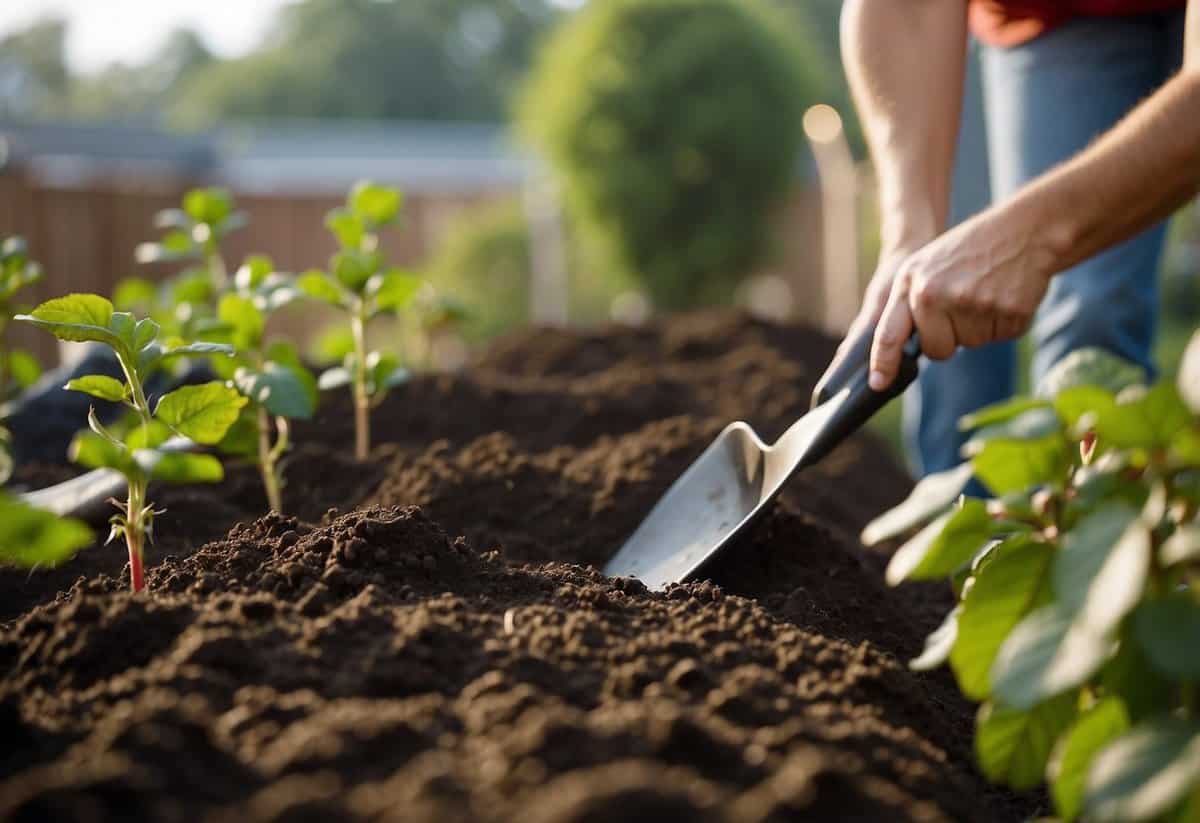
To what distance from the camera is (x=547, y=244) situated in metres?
10.9

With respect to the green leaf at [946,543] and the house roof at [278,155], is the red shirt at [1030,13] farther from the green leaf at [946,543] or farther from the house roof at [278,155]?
the house roof at [278,155]

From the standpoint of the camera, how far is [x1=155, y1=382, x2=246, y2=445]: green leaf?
1500 mm

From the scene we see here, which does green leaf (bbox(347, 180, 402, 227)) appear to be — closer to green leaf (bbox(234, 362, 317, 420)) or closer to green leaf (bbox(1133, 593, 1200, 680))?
green leaf (bbox(234, 362, 317, 420))

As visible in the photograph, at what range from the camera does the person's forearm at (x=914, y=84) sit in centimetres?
216

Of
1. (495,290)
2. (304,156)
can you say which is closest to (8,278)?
(495,290)

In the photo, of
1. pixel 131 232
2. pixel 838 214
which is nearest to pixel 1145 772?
pixel 838 214

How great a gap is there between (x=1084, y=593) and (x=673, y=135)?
24.9 feet

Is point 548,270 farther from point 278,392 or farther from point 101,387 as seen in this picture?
point 101,387

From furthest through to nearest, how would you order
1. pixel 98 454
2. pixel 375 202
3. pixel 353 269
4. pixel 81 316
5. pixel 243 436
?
pixel 375 202, pixel 353 269, pixel 243 436, pixel 81 316, pixel 98 454

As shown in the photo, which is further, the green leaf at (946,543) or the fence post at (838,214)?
the fence post at (838,214)

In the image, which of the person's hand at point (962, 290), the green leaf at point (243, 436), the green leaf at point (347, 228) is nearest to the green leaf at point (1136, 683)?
the person's hand at point (962, 290)

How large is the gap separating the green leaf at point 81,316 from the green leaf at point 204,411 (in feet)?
0.52

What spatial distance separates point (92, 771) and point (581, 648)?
500mm

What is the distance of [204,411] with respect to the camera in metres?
1.52
